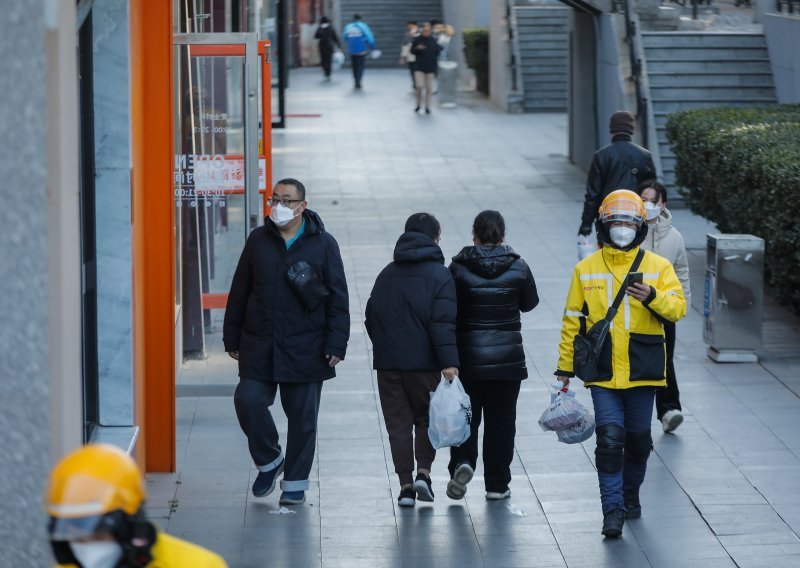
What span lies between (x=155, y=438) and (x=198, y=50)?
2.80 m

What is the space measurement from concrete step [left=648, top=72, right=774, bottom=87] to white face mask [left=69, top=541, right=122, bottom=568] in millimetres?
17317

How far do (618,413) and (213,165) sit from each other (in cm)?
396

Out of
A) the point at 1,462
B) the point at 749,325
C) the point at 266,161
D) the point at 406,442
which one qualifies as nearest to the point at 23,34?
the point at 1,462

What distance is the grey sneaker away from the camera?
7.49 metres

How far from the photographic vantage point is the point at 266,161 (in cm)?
1039

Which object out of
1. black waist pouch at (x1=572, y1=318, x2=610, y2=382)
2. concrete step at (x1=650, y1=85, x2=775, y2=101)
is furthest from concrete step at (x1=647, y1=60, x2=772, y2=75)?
black waist pouch at (x1=572, y1=318, x2=610, y2=382)

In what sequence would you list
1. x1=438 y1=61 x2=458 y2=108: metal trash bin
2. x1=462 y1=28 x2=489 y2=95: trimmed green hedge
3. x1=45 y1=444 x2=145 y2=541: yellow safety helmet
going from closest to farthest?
1. x1=45 y1=444 x2=145 y2=541: yellow safety helmet
2. x1=438 y1=61 x2=458 y2=108: metal trash bin
3. x1=462 y1=28 x2=489 y2=95: trimmed green hedge

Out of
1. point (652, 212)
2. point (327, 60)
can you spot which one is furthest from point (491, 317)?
point (327, 60)

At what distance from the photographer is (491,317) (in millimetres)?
7395

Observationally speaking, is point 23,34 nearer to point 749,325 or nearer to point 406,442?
point 406,442

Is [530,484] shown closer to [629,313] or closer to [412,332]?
[412,332]

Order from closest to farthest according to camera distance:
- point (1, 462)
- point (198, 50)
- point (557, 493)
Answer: point (1, 462) < point (557, 493) < point (198, 50)

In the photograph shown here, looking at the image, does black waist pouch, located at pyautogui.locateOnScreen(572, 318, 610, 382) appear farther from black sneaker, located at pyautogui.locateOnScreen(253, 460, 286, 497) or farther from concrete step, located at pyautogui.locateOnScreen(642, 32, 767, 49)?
concrete step, located at pyautogui.locateOnScreen(642, 32, 767, 49)

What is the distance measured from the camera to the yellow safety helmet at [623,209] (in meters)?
6.92
